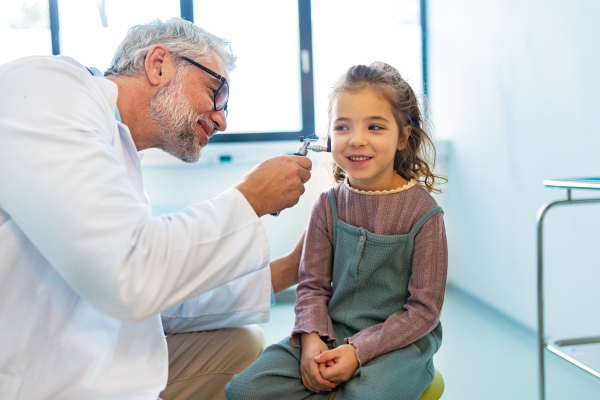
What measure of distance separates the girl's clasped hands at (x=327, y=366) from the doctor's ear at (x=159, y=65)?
0.75m

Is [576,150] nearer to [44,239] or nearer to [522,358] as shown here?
[522,358]

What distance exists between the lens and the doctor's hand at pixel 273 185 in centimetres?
90

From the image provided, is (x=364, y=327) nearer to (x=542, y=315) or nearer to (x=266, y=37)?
(x=542, y=315)

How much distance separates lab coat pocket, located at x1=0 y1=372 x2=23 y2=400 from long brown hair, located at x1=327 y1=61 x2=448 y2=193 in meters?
0.90

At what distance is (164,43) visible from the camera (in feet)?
4.00

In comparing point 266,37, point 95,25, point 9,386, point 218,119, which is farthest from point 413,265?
point 95,25

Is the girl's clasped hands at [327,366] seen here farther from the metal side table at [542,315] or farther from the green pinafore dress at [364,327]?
the metal side table at [542,315]

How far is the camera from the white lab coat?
70cm

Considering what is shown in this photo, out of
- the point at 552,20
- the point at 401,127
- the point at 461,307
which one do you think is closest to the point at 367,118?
the point at 401,127

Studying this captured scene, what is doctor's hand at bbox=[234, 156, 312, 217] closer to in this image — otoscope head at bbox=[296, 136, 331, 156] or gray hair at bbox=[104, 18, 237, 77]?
otoscope head at bbox=[296, 136, 331, 156]

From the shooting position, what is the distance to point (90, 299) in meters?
0.74

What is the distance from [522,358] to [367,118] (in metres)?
1.43

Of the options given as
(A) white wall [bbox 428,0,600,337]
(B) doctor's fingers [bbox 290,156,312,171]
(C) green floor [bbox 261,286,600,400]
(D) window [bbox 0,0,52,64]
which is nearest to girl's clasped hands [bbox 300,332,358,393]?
(B) doctor's fingers [bbox 290,156,312,171]

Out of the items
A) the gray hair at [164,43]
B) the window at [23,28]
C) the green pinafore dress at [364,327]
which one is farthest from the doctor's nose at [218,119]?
the window at [23,28]
